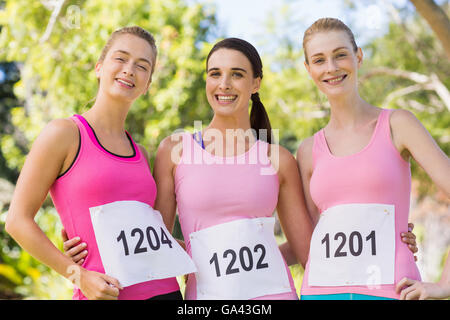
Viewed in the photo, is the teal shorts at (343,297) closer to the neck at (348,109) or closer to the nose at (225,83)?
the neck at (348,109)

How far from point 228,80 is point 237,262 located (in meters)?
1.01

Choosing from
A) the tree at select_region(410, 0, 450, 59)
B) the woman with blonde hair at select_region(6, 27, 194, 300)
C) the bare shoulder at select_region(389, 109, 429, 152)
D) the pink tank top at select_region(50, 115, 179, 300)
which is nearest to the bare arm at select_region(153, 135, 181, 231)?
the woman with blonde hair at select_region(6, 27, 194, 300)

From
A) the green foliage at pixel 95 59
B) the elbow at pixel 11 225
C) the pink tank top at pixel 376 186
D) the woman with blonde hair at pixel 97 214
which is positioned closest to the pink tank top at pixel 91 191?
the woman with blonde hair at pixel 97 214

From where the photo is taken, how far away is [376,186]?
232cm

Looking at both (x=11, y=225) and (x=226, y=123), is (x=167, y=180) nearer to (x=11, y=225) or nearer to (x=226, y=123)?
(x=226, y=123)

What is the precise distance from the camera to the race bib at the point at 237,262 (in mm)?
2381

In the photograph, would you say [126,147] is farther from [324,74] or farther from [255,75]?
[324,74]

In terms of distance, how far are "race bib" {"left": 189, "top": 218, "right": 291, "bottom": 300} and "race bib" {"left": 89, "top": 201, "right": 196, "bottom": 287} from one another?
4.8 inches

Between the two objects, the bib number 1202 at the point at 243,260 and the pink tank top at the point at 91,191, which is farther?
the bib number 1202 at the point at 243,260

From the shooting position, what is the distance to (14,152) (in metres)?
12.3

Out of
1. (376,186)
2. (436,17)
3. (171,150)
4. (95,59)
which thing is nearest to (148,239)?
(171,150)

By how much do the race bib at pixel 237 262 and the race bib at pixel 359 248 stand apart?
0.77 ft

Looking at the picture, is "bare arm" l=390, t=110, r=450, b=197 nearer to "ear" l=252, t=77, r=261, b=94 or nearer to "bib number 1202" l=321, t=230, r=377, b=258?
"bib number 1202" l=321, t=230, r=377, b=258

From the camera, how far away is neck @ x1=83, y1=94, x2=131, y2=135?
2.47 meters
